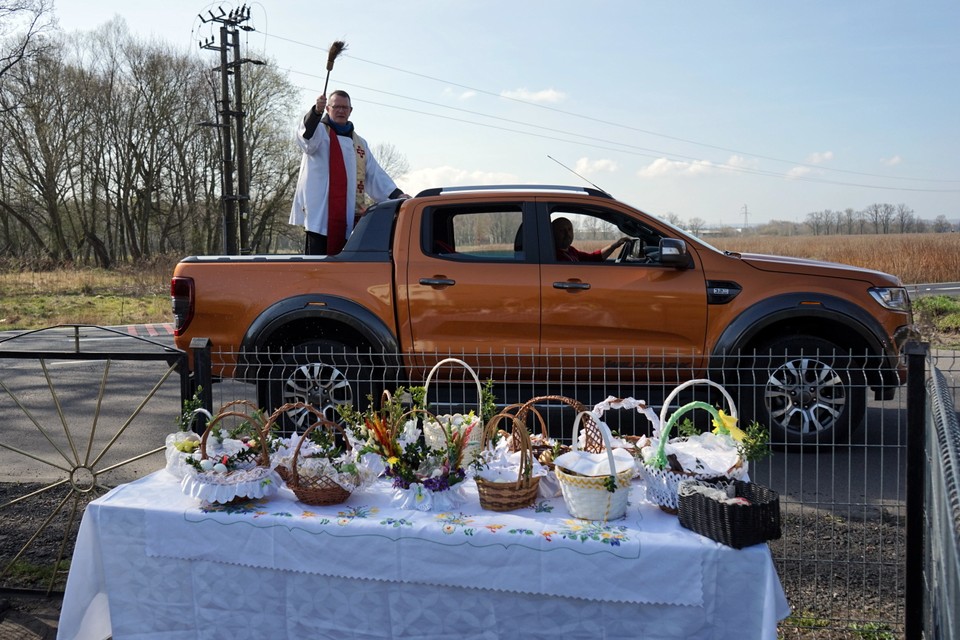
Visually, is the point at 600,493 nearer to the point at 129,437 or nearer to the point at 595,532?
the point at 595,532

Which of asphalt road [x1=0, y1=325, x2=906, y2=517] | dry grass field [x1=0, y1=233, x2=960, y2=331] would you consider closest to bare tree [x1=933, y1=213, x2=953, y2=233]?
dry grass field [x1=0, y1=233, x2=960, y2=331]

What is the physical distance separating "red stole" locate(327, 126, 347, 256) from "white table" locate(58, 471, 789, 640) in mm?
4567

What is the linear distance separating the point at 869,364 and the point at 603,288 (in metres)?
2.04

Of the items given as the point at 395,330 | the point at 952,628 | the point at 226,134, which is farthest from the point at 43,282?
the point at 952,628

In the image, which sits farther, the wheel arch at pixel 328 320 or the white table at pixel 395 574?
the wheel arch at pixel 328 320

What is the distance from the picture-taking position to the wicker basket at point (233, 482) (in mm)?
3156

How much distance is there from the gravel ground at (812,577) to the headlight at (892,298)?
172 centimetres

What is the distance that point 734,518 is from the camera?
266 cm

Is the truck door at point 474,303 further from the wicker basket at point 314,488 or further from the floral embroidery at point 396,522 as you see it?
the floral embroidery at point 396,522

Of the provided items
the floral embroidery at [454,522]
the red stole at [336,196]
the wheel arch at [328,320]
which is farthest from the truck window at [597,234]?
the floral embroidery at [454,522]

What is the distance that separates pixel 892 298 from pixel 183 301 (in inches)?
210

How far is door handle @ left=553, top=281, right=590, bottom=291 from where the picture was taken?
20.4ft

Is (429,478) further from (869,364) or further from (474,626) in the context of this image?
(869,364)

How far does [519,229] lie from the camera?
6555 millimetres
